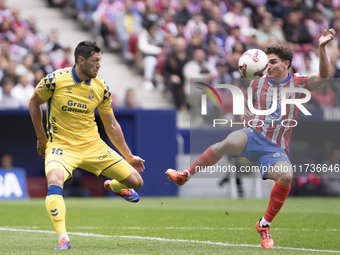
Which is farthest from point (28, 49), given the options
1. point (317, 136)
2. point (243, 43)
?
point (317, 136)

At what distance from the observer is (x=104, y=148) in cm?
723

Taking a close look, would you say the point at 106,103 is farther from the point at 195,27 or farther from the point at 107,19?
the point at 195,27

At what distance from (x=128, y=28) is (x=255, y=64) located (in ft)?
41.7

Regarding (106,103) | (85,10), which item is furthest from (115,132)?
(85,10)

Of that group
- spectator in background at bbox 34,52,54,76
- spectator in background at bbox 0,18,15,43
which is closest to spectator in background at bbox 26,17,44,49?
spectator in background at bbox 0,18,15,43

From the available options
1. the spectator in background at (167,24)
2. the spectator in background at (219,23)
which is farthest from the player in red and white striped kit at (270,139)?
the spectator in background at (219,23)

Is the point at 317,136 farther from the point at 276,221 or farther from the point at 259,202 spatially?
the point at 276,221

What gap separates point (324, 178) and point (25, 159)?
8.36 metres

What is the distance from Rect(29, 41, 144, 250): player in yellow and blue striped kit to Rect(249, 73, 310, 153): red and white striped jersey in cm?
171

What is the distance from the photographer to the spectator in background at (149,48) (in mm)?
18013

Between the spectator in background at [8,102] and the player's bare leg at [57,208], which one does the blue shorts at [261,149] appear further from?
the spectator in background at [8,102]

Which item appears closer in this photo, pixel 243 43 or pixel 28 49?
pixel 28 49

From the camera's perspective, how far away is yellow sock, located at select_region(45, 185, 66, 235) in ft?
20.6

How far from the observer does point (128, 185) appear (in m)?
7.47
